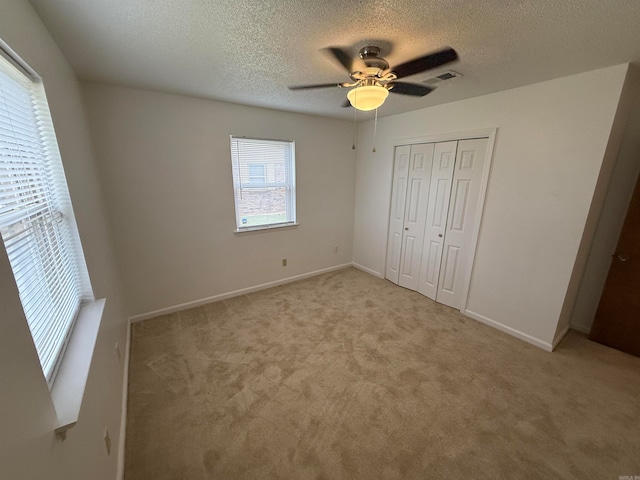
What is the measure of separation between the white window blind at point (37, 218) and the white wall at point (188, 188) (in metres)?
1.26

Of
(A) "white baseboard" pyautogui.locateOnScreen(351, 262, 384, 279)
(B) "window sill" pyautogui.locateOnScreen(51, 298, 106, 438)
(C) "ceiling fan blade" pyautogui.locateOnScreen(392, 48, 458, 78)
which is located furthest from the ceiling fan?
(A) "white baseboard" pyautogui.locateOnScreen(351, 262, 384, 279)

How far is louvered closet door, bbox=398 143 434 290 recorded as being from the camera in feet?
10.6

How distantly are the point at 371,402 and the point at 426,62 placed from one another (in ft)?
7.42

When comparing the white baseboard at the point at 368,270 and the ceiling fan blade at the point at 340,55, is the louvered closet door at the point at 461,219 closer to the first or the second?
the white baseboard at the point at 368,270

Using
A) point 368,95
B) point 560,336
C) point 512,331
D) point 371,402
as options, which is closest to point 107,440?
point 371,402

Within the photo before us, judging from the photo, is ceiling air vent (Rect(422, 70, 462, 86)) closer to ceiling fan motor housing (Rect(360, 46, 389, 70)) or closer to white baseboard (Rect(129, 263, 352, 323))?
ceiling fan motor housing (Rect(360, 46, 389, 70))

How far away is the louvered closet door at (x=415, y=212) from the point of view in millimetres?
3228

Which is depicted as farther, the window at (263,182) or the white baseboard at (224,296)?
the window at (263,182)

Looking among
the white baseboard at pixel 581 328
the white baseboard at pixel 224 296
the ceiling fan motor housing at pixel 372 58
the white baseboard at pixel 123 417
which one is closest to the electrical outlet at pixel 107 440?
the white baseboard at pixel 123 417

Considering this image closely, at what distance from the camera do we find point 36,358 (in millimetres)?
760

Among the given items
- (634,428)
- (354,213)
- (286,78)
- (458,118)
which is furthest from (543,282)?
(286,78)

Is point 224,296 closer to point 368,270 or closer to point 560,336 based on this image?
point 368,270

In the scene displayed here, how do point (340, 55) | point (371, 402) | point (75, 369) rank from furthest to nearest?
point (371, 402) → point (340, 55) → point (75, 369)

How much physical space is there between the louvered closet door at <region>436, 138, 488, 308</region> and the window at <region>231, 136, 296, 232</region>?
2.05m
